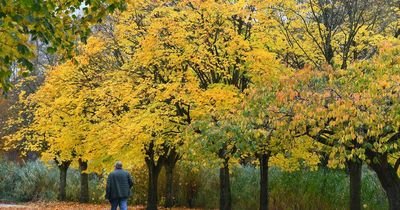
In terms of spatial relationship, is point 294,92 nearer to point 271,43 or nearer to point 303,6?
point 271,43

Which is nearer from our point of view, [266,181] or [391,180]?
[391,180]

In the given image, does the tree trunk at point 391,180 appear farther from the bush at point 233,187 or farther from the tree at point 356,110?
the bush at point 233,187

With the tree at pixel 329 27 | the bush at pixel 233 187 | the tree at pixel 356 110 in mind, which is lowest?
the bush at pixel 233 187

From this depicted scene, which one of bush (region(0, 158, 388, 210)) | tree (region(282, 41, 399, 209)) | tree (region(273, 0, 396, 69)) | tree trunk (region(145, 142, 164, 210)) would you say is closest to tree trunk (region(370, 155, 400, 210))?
tree (region(282, 41, 399, 209))

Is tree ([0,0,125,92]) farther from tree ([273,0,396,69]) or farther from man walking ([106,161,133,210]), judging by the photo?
tree ([273,0,396,69])

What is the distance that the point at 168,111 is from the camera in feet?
48.4

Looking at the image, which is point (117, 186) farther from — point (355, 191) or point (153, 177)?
point (355, 191)

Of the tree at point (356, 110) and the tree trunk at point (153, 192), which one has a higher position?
the tree at point (356, 110)

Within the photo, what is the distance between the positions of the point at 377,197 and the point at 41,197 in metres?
17.9

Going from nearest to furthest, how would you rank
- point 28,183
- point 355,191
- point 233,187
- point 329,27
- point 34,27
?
1. point 34,27
2. point 329,27
3. point 355,191
4. point 233,187
5. point 28,183

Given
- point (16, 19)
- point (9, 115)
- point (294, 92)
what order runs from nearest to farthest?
point (16, 19) → point (294, 92) → point (9, 115)

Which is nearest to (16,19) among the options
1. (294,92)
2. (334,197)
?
(294,92)

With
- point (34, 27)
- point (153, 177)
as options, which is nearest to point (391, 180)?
point (34, 27)

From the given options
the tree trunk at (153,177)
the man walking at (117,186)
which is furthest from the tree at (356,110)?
the tree trunk at (153,177)
